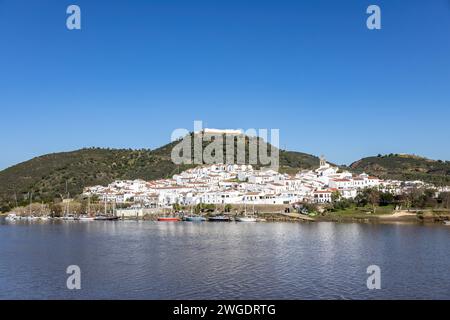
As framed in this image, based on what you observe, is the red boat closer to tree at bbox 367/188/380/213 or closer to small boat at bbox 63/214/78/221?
small boat at bbox 63/214/78/221

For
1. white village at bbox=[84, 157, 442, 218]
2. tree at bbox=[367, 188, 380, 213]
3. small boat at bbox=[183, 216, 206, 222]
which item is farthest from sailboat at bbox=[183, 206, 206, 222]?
tree at bbox=[367, 188, 380, 213]

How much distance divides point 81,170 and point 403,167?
45829mm

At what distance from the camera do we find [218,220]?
40.3m

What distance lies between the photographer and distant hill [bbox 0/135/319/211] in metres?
59.2

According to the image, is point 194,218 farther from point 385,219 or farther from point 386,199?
point 386,199

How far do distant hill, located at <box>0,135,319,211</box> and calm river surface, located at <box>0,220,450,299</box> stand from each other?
116ft

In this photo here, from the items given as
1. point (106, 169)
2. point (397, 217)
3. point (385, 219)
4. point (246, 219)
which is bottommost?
point (246, 219)

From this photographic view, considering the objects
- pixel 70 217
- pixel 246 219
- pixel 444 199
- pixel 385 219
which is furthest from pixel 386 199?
pixel 70 217

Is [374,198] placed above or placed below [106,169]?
below

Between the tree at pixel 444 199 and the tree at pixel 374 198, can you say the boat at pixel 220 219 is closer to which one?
the tree at pixel 374 198

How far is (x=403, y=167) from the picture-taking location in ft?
240
